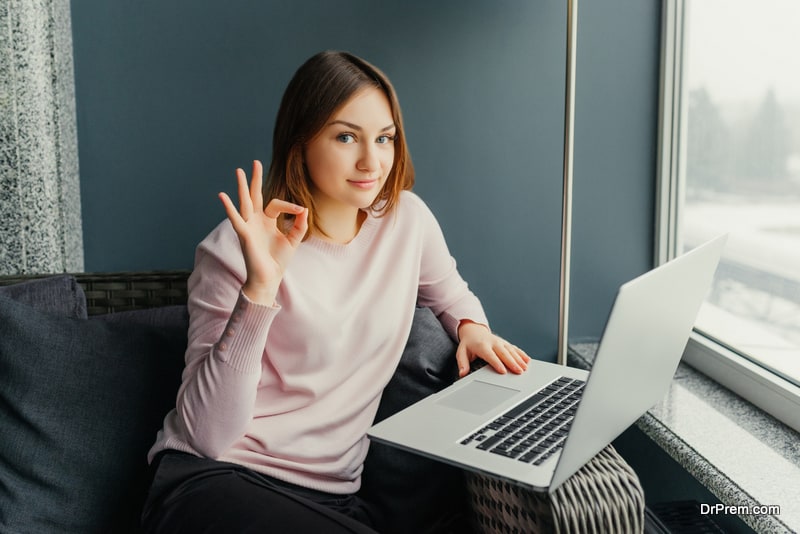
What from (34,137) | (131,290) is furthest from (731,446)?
(34,137)

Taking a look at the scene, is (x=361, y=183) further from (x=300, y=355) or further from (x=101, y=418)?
(x=101, y=418)

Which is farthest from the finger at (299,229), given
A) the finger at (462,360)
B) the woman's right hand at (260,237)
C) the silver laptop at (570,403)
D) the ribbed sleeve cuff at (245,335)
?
the finger at (462,360)

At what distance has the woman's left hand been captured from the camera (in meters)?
1.55

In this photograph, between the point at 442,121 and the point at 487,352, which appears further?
the point at 442,121

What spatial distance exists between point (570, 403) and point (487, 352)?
0.25 meters

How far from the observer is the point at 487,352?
5.19ft

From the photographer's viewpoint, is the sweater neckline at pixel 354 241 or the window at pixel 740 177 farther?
the window at pixel 740 177

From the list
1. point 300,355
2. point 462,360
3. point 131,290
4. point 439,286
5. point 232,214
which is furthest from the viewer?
point 131,290

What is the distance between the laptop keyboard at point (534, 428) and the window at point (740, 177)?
67 cm

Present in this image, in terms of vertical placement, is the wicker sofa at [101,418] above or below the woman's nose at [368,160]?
below

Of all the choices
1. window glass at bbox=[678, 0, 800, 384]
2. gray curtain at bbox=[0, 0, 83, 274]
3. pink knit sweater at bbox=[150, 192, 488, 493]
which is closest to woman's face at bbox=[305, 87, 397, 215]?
pink knit sweater at bbox=[150, 192, 488, 493]

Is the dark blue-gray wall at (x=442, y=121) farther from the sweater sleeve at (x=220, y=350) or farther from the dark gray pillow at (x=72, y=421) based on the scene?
the sweater sleeve at (x=220, y=350)

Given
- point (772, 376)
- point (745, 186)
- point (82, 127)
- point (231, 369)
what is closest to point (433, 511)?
point (231, 369)

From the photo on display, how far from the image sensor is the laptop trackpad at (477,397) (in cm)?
136
